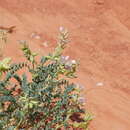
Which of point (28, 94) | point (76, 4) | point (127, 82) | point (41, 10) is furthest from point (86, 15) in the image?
point (28, 94)

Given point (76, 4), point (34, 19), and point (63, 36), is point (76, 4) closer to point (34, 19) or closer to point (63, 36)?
point (34, 19)

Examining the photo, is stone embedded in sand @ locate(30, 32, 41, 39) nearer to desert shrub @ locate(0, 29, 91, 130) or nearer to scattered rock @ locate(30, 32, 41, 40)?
scattered rock @ locate(30, 32, 41, 40)

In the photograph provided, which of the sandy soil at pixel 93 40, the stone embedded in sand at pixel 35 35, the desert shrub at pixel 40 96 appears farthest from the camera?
the stone embedded in sand at pixel 35 35

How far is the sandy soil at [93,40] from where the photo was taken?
12.4 ft

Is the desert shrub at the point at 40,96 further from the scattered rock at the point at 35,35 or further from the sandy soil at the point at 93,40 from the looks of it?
the scattered rock at the point at 35,35

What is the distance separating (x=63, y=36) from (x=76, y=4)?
268cm

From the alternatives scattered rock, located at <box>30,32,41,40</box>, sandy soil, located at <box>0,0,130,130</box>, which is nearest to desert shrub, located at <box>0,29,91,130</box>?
sandy soil, located at <box>0,0,130,130</box>

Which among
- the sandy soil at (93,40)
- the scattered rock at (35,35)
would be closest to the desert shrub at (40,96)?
the sandy soil at (93,40)

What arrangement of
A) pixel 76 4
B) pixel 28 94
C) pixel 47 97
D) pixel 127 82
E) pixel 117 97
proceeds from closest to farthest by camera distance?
pixel 28 94 → pixel 47 97 → pixel 117 97 → pixel 127 82 → pixel 76 4

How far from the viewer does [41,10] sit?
514 cm

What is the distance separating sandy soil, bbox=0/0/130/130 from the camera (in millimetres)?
3773

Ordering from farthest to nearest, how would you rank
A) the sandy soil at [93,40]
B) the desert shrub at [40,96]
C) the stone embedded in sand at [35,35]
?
the stone embedded in sand at [35,35]
the sandy soil at [93,40]
the desert shrub at [40,96]

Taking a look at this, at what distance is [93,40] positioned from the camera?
4910 mm

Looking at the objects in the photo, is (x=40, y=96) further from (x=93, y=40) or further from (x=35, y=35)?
(x=93, y=40)
